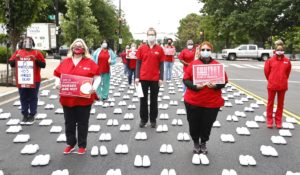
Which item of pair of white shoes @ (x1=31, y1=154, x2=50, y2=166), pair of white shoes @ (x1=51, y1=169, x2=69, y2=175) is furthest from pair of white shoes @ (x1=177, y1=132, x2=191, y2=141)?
pair of white shoes @ (x1=51, y1=169, x2=69, y2=175)

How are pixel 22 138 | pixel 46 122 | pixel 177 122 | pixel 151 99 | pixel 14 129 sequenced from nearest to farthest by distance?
pixel 22 138
pixel 14 129
pixel 151 99
pixel 46 122
pixel 177 122

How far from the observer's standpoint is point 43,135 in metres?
7.53

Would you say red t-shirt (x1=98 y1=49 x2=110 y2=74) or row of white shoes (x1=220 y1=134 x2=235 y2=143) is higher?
red t-shirt (x1=98 y1=49 x2=110 y2=74)

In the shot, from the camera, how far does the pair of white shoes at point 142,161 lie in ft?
18.7

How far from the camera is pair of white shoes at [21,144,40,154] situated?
249 inches

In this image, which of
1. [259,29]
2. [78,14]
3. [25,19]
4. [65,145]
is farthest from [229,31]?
[65,145]

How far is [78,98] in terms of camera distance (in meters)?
6.09

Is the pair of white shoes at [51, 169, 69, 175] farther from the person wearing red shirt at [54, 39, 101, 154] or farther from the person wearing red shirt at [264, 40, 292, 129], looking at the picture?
the person wearing red shirt at [264, 40, 292, 129]

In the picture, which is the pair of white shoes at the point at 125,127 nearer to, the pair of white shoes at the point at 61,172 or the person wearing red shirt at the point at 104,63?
the pair of white shoes at the point at 61,172

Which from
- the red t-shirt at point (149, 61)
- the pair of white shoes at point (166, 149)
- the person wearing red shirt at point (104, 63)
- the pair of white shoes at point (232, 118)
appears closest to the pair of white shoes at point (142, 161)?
the pair of white shoes at point (166, 149)

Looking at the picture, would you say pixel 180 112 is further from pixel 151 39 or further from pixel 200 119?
pixel 200 119

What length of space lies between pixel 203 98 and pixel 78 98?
1.79m

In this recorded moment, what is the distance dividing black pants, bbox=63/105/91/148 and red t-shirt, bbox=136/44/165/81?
2.15 m

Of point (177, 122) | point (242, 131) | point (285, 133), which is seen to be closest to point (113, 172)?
point (242, 131)
